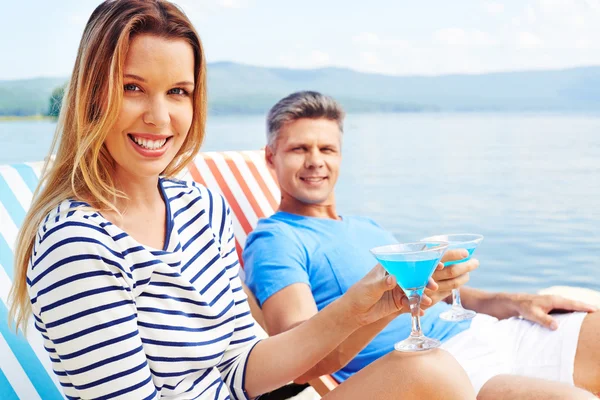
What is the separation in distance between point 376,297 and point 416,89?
96.3ft

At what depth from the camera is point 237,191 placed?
130 inches

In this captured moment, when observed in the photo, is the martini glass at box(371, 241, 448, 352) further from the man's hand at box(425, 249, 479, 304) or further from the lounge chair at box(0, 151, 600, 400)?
the lounge chair at box(0, 151, 600, 400)

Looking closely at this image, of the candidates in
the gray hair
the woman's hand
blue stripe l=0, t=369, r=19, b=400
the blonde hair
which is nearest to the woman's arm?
the blonde hair

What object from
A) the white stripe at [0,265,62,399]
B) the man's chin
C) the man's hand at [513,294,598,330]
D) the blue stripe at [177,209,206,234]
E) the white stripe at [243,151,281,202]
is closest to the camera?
the blue stripe at [177,209,206,234]

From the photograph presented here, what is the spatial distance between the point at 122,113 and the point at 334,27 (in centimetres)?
3057

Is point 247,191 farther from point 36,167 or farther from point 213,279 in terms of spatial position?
point 213,279

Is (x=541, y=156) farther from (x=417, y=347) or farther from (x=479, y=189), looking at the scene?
(x=417, y=347)

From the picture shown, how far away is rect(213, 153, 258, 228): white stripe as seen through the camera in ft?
10.7

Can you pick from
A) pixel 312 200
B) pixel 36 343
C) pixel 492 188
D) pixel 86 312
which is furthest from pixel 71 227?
pixel 492 188

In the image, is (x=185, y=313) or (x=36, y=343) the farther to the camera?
(x=36, y=343)

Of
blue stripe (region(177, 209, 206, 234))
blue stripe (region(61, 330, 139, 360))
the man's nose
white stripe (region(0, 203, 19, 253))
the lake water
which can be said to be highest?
the man's nose

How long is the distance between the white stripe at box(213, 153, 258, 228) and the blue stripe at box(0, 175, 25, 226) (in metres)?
1.14

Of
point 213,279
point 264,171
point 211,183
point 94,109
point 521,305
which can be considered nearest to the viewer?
point 94,109

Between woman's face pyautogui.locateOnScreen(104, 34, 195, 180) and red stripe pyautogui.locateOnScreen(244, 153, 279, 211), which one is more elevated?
woman's face pyautogui.locateOnScreen(104, 34, 195, 180)
